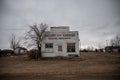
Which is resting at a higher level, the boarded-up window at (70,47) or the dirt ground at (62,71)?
the boarded-up window at (70,47)

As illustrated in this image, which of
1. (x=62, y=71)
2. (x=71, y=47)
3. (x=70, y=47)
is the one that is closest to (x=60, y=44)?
(x=70, y=47)

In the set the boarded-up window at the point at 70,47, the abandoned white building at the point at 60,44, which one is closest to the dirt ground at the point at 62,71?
the abandoned white building at the point at 60,44

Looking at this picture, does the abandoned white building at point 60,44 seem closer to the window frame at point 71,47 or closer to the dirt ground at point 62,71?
the window frame at point 71,47

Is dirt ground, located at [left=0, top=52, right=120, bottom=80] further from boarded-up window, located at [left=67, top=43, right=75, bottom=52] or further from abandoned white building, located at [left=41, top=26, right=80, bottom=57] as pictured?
boarded-up window, located at [left=67, top=43, right=75, bottom=52]

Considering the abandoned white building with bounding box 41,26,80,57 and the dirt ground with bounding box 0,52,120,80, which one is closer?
the dirt ground with bounding box 0,52,120,80

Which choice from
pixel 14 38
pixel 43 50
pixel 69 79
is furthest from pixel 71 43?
pixel 14 38

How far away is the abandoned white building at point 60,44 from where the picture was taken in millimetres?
24875

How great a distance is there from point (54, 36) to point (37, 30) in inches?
211

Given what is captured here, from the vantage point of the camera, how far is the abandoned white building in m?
24.9

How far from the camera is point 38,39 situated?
27406 mm

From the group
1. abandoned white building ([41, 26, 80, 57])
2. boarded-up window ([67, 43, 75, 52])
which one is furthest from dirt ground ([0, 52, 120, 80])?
boarded-up window ([67, 43, 75, 52])

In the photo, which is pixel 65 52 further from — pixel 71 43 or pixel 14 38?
pixel 14 38

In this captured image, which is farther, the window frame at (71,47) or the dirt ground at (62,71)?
the window frame at (71,47)

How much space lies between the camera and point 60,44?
25.2 meters
